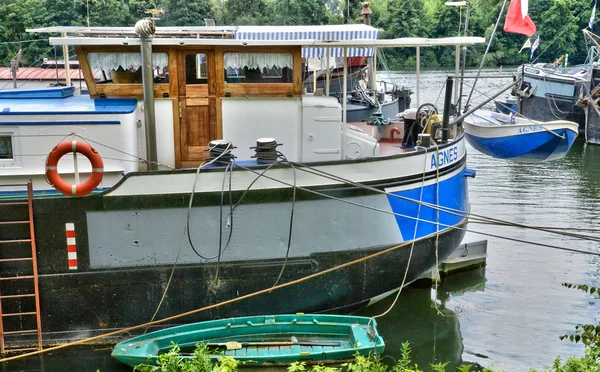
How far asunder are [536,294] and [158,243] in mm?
6805

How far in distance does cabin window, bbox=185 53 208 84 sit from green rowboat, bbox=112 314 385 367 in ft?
11.7

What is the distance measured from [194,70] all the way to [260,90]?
103cm

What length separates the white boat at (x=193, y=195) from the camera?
9.24m

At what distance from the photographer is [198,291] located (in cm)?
970

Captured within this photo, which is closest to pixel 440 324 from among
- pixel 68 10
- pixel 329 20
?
pixel 68 10

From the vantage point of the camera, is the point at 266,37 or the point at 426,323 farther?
the point at 266,37

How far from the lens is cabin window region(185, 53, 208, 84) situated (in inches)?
400

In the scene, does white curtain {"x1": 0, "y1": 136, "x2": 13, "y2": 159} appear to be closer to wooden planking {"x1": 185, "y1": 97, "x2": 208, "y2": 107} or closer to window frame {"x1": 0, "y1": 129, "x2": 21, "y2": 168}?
window frame {"x1": 0, "y1": 129, "x2": 21, "y2": 168}

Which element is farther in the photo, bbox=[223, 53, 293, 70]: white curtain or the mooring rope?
bbox=[223, 53, 293, 70]: white curtain

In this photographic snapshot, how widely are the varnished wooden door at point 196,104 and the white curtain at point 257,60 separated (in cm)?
27

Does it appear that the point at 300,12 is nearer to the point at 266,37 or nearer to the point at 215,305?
the point at 266,37

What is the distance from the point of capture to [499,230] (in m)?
15.8

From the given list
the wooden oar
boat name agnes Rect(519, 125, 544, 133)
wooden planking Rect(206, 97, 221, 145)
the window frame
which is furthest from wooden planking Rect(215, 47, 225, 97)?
boat name agnes Rect(519, 125, 544, 133)

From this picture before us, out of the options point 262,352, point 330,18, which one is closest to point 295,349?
point 262,352
